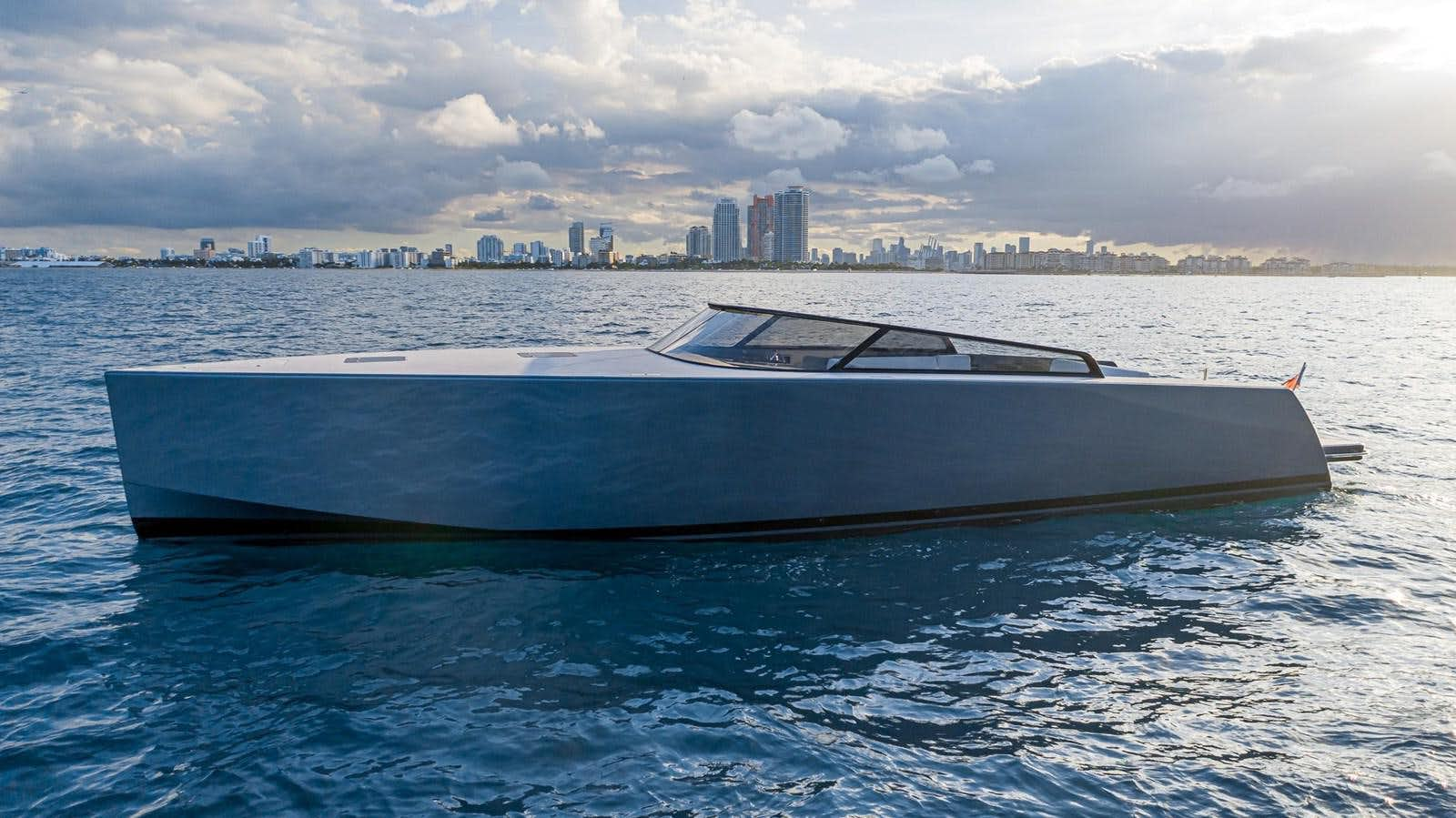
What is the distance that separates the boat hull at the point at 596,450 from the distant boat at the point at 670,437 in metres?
0.01

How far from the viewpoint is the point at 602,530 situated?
19.2 ft

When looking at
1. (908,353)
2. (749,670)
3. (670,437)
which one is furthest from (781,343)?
(749,670)

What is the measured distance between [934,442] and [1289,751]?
292 centimetres

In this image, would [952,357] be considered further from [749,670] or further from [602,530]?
[749,670]

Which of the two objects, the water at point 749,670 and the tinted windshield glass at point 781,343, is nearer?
the water at point 749,670

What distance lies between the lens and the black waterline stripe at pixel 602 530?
18.6 ft

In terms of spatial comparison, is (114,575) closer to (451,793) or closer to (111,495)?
(111,495)

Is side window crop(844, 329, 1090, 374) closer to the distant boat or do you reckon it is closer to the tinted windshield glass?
the distant boat

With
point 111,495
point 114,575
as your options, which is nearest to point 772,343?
point 114,575

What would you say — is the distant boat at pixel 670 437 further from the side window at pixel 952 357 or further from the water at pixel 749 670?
the water at pixel 749 670

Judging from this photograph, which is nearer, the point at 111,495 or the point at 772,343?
the point at 772,343

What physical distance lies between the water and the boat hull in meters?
0.25

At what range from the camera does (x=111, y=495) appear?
734cm

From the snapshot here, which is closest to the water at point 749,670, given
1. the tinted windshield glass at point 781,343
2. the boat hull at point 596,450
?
the boat hull at point 596,450
